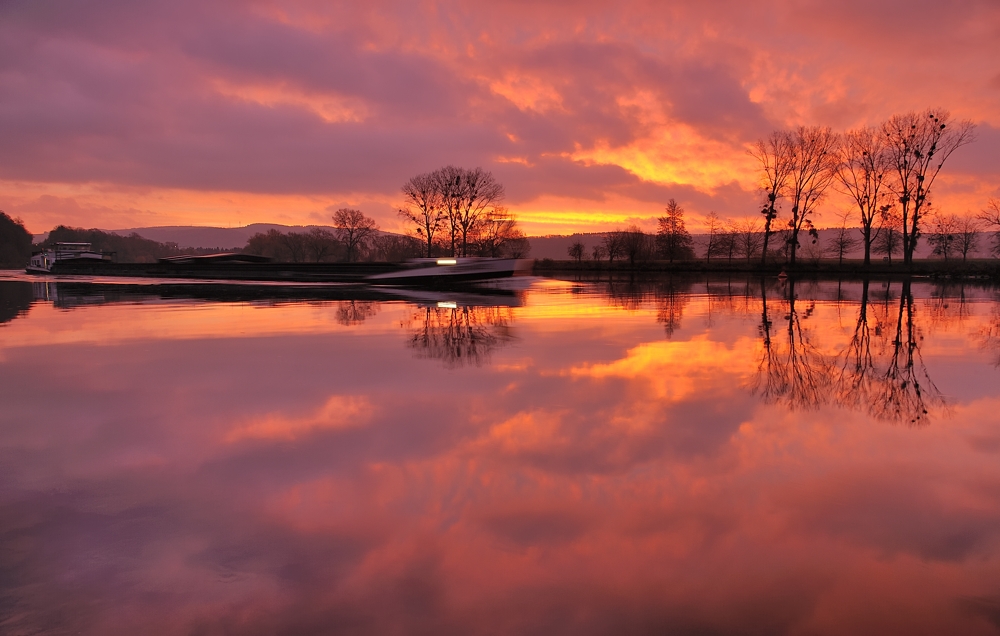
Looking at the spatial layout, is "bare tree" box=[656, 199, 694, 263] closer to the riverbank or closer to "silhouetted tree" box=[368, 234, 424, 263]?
the riverbank

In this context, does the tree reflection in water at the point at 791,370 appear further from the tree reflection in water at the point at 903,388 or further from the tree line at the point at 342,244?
the tree line at the point at 342,244

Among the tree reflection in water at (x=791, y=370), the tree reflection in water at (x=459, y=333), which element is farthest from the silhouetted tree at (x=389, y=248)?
the tree reflection in water at (x=791, y=370)

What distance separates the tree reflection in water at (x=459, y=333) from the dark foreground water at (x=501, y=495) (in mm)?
453

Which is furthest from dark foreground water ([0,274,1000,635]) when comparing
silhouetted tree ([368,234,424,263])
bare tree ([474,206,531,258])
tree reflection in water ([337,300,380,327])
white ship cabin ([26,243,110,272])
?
silhouetted tree ([368,234,424,263])

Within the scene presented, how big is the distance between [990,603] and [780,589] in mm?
969

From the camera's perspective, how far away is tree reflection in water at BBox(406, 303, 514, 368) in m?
9.36

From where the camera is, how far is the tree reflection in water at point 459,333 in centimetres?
936

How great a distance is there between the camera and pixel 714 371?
8.03 meters

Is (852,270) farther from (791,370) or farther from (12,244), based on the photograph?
(12,244)

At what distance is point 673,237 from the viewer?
6669 cm

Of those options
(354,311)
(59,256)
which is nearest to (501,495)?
(354,311)

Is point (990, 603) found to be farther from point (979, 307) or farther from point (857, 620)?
point (979, 307)

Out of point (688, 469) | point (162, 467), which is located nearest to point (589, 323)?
point (688, 469)

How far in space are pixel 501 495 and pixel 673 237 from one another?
66.4 m
